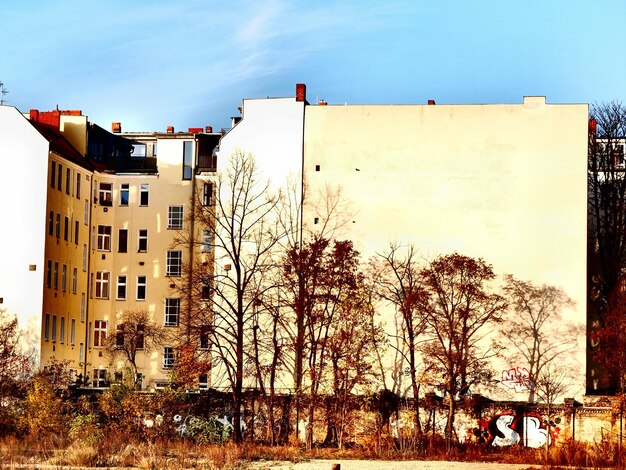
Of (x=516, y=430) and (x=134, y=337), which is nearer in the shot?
(x=516, y=430)

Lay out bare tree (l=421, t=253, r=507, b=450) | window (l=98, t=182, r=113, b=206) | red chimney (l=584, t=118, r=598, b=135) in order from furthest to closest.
A: window (l=98, t=182, r=113, b=206) → red chimney (l=584, t=118, r=598, b=135) → bare tree (l=421, t=253, r=507, b=450)

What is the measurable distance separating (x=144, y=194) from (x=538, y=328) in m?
31.1

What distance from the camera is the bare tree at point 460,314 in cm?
7556

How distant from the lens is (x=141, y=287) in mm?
94688

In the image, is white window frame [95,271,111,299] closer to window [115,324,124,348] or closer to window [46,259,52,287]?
window [115,324,124,348]

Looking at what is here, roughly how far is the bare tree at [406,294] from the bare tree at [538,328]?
5288mm

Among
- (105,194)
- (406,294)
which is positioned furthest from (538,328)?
(105,194)

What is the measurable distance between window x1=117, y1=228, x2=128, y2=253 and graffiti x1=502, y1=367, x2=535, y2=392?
1185 inches

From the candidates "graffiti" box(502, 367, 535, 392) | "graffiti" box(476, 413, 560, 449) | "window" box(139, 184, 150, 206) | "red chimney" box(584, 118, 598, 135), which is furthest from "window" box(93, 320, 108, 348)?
"red chimney" box(584, 118, 598, 135)

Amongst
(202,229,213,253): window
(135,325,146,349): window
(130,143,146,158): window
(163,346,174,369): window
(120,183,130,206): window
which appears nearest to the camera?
(202,229,213,253): window

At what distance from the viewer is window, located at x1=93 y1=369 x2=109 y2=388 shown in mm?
91438

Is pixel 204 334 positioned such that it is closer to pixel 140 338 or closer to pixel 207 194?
pixel 140 338

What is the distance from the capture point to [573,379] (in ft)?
256

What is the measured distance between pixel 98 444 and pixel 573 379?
99.3 ft
